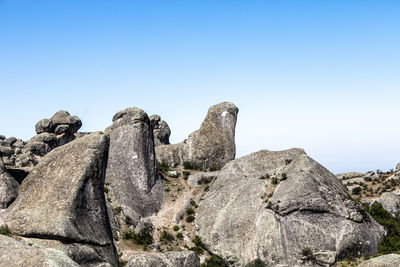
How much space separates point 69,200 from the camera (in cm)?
4138

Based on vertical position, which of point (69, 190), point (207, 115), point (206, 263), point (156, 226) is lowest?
point (206, 263)

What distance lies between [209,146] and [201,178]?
32.4 feet

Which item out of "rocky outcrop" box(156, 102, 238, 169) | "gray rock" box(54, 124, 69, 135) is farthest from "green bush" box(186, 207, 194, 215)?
"gray rock" box(54, 124, 69, 135)

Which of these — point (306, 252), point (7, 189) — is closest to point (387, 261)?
point (306, 252)

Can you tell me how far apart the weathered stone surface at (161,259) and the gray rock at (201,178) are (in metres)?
18.7

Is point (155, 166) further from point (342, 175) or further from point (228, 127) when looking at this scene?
point (342, 175)

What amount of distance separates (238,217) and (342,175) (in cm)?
3890

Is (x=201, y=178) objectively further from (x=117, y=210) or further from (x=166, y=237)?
(x=117, y=210)

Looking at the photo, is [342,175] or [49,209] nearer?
[49,209]

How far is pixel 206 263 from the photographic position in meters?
54.8

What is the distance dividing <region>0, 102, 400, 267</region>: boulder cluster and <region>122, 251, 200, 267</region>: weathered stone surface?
0.14 metres

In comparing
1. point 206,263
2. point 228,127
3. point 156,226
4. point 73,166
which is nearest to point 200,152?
point 228,127

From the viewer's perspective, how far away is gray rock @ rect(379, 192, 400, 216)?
211ft

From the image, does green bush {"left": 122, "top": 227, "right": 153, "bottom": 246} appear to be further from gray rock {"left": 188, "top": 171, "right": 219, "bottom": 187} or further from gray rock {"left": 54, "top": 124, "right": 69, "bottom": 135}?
gray rock {"left": 54, "top": 124, "right": 69, "bottom": 135}
